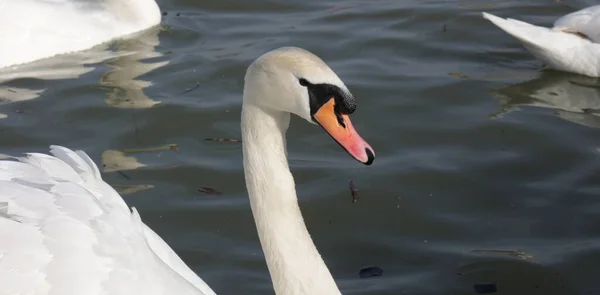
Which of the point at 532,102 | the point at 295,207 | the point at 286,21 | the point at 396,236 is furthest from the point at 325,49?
the point at 295,207

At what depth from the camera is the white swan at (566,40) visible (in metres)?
8.07

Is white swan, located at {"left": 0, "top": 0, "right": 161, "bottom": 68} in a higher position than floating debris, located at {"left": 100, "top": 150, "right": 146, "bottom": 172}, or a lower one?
higher

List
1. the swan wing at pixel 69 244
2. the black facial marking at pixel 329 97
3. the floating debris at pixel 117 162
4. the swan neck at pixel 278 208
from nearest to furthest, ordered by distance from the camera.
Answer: the swan wing at pixel 69 244, the black facial marking at pixel 329 97, the swan neck at pixel 278 208, the floating debris at pixel 117 162

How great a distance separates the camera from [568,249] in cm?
565

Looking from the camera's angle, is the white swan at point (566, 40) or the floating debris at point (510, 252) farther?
the white swan at point (566, 40)

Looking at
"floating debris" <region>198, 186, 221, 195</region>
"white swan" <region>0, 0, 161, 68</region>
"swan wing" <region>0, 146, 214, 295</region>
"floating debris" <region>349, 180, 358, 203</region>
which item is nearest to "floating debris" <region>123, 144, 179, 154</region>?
"floating debris" <region>198, 186, 221, 195</region>

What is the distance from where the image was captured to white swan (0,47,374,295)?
148 inches

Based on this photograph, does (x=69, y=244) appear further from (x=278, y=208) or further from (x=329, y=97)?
(x=329, y=97)

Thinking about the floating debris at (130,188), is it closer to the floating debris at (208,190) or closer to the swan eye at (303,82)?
the floating debris at (208,190)

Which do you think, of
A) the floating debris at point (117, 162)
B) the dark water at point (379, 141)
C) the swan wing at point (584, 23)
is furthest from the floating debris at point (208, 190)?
the swan wing at point (584, 23)

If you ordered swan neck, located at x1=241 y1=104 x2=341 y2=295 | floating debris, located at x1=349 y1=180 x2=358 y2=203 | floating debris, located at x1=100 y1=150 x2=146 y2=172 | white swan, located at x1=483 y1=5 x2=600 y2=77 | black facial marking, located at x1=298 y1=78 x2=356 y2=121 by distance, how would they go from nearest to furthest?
1. black facial marking, located at x1=298 y1=78 x2=356 y2=121
2. swan neck, located at x1=241 y1=104 x2=341 y2=295
3. floating debris, located at x1=349 y1=180 x2=358 y2=203
4. floating debris, located at x1=100 y1=150 x2=146 y2=172
5. white swan, located at x1=483 y1=5 x2=600 y2=77

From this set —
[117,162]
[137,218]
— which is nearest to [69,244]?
[137,218]

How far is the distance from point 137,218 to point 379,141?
2.91 m

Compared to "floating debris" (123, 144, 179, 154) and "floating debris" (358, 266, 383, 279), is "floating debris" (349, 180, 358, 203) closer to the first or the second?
"floating debris" (358, 266, 383, 279)
